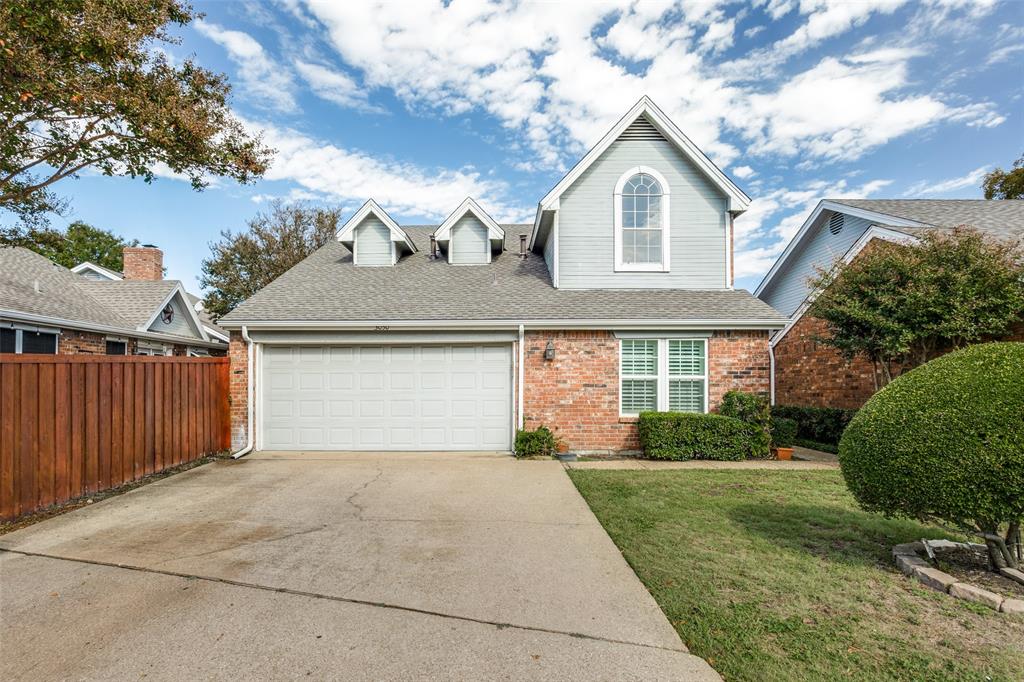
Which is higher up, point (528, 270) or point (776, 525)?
point (528, 270)

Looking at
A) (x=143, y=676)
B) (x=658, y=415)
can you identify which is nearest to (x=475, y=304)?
(x=658, y=415)

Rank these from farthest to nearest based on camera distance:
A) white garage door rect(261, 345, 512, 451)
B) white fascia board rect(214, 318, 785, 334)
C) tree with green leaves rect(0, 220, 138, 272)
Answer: tree with green leaves rect(0, 220, 138, 272) < white garage door rect(261, 345, 512, 451) < white fascia board rect(214, 318, 785, 334)


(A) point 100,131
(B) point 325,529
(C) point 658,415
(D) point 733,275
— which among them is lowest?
(B) point 325,529

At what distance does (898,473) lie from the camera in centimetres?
387

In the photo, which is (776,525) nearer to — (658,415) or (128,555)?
(658,415)

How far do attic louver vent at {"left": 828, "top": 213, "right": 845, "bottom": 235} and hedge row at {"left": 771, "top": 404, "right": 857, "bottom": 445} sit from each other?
6.12 metres

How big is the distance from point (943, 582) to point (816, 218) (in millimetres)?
14592

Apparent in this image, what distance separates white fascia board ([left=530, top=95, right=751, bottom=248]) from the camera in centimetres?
1076

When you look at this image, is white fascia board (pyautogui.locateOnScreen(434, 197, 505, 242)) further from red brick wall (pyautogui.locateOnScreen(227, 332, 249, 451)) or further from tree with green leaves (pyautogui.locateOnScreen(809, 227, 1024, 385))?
tree with green leaves (pyautogui.locateOnScreen(809, 227, 1024, 385))

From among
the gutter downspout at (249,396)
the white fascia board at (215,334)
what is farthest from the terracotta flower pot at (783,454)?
the white fascia board at (215,334)

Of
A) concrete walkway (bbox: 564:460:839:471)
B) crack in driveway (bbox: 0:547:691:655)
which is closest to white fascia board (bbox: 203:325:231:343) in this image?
crack in driveway (bbox: 0:547:691:655)

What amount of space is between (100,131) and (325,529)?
7.44 metres

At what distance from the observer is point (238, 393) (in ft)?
32.9

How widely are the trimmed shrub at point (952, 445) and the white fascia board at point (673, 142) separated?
7481 millimetres
